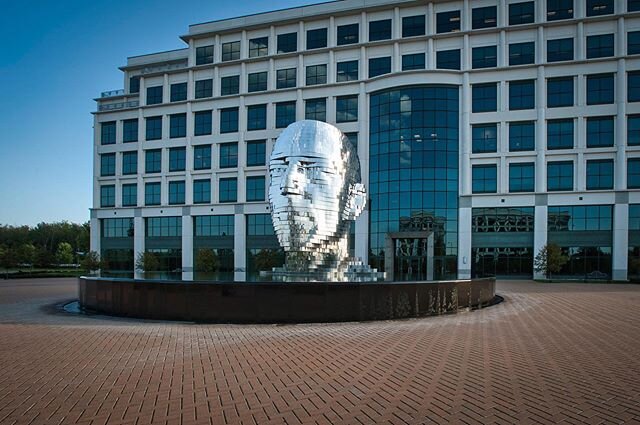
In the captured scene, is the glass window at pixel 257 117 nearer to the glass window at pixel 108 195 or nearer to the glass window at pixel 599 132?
the glass window at pixel 108 195

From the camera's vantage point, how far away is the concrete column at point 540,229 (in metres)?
39.9

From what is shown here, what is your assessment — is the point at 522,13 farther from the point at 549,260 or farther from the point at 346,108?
the point at 549,260

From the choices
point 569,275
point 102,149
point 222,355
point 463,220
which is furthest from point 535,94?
point 102,149

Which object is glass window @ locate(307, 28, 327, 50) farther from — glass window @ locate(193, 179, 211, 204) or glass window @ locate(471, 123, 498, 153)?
glass window @ locate(193, 179, 211, 204)

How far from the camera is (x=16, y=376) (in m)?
6.98

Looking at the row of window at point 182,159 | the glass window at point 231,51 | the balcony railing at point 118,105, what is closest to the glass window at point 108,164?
the row of window at point 182,159

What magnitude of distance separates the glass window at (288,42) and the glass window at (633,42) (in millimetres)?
31837

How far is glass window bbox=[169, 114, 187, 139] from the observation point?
5166 centimetres

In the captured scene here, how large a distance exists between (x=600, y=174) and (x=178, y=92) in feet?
148

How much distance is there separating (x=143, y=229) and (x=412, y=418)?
5134 centimetres

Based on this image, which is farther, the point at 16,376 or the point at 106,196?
the point at 106,196

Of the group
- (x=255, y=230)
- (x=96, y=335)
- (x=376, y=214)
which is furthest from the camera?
(x=255, y=230)

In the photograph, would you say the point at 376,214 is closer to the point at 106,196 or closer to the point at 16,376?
the point at 106,196

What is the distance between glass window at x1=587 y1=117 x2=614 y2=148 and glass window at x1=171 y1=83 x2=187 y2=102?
42.5 m
